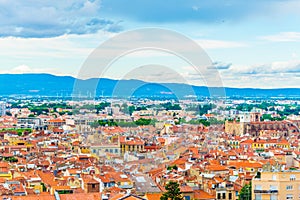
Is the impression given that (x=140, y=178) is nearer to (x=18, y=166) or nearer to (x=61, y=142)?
(x=18, y=166)

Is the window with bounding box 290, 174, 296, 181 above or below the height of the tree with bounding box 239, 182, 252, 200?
above

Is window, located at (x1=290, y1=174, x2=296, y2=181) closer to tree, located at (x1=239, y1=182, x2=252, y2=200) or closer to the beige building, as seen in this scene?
the beige building

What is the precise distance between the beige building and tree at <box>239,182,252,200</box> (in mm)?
774

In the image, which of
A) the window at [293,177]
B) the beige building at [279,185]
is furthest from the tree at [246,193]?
the window at [293,177]

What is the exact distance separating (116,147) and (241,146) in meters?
7.35

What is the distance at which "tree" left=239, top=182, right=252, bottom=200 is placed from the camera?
42.4ft

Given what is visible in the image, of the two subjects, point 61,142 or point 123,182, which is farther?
point 61,142

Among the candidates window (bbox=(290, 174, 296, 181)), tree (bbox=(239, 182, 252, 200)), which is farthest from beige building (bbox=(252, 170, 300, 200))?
tree (bbox=(239, 182, 252, 200))

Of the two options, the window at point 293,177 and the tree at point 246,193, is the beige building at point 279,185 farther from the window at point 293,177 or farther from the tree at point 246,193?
the tree at point 246,193

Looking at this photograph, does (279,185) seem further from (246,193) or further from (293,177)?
(246,193)

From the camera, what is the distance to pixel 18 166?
758 inches

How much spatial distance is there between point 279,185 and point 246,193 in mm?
1316

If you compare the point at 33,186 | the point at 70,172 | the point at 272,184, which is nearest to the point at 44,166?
the point at 70,172

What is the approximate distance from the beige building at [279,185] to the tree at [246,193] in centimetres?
77
